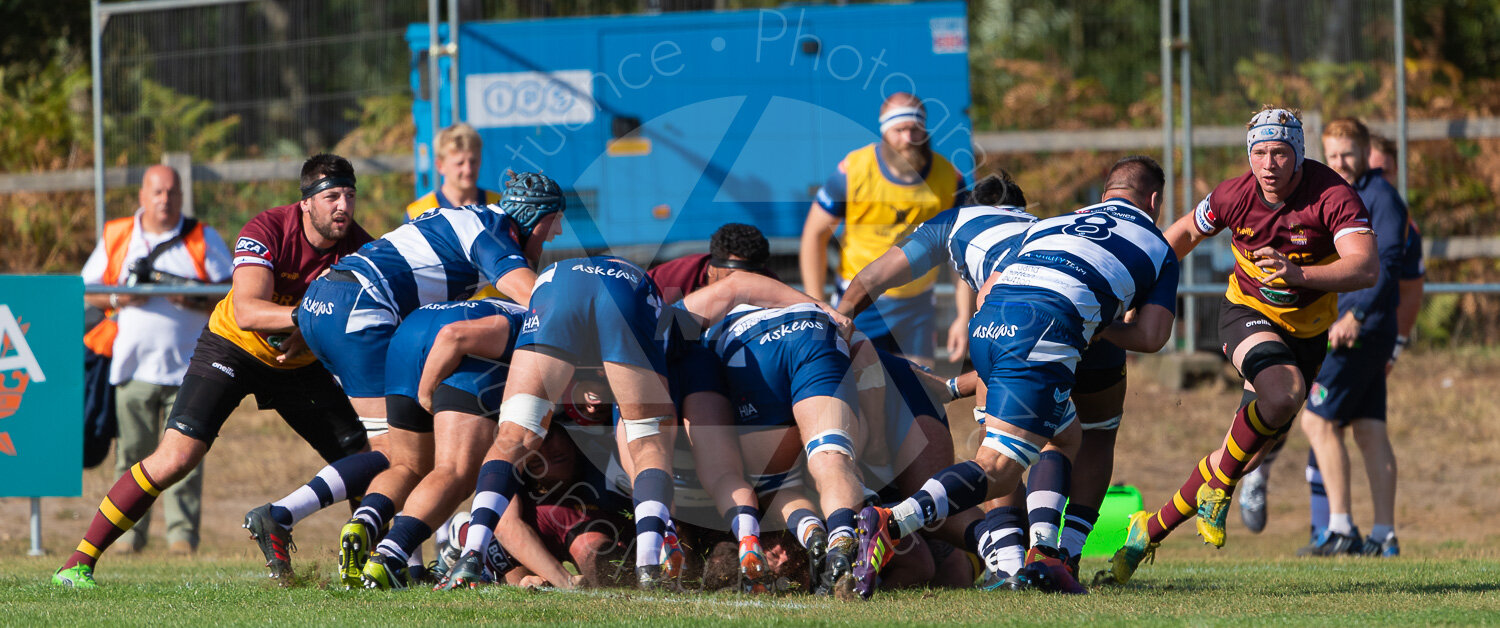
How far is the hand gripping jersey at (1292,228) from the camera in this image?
6254 mm

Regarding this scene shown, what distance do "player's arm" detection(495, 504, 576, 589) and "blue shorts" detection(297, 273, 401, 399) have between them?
771 mm

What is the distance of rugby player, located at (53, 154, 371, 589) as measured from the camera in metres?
6.40

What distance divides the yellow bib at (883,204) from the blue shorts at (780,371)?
2134 millimetres

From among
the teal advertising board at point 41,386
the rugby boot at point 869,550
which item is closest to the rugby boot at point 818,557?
the rugby boot at point 869,550

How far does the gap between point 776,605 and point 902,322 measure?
3258 mm

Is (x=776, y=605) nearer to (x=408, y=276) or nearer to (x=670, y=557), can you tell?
(x=670, y=557)

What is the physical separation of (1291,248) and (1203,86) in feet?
16.8

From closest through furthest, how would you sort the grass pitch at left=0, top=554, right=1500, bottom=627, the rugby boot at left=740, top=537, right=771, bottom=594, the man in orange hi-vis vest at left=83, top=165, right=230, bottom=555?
the grass pitch at left=0, top=554, right=1500, bottom=627 < the rugby boot at left=740, top=537, right=771, bottom=594 < the man in orange hi-vis vest at left=83, top=165, right=230, bottom=555

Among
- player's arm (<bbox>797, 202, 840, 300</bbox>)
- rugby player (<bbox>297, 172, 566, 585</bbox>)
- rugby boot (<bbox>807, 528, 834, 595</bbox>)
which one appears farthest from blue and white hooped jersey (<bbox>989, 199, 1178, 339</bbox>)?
player's arm (<bbox>797, 202, 840, 300</bbox>)

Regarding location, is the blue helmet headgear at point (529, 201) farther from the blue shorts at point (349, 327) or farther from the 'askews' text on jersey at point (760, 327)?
the 'askews' text on jersey at point (760, 327)

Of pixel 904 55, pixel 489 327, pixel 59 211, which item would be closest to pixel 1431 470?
pixel 904 55

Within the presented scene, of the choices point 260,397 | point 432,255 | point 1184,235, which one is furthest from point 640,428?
point 1184,235

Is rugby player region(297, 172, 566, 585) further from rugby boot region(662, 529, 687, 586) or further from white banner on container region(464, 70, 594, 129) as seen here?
white banner on container region(464, 70, 594, 129)

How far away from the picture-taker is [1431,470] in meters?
10.6
